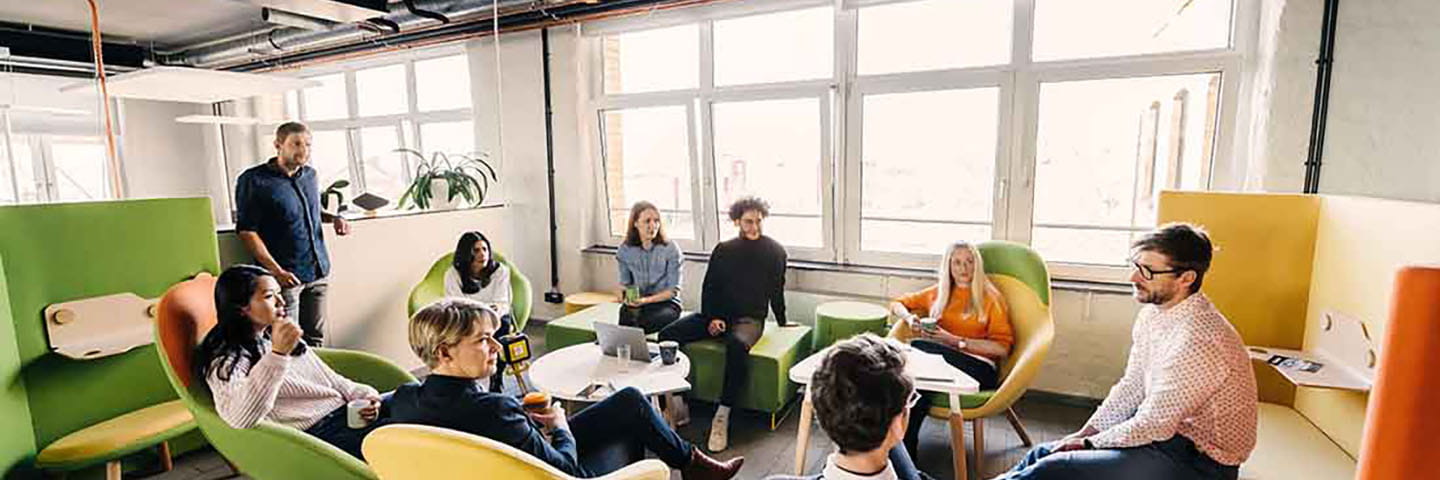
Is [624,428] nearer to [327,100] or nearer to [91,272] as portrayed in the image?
[91,272]

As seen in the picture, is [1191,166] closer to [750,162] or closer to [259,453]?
[750,162]

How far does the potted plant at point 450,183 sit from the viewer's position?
5.07 meters

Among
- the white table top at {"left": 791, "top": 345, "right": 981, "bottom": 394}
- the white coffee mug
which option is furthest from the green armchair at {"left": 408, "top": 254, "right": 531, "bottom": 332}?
the white table top at {"left": 791, "top": 345, "right": 981, "bottom": 394}

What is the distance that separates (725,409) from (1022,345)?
4.76 feet

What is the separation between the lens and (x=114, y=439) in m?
2.45

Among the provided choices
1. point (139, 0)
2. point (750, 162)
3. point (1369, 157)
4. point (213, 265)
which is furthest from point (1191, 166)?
point (139, 0)

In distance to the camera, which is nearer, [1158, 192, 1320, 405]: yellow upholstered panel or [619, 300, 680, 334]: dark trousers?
[1158, 192, 1320, 405]: yellow upholstered panel

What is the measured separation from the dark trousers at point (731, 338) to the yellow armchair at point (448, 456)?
194 centimetres

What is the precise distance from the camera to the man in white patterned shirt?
1.77 meters

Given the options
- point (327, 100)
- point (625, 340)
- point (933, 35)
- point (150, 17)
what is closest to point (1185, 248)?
point (625, 340)

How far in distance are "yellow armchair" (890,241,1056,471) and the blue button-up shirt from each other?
303cm

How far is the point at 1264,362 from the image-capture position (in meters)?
2.46

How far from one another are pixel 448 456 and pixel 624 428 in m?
0.99

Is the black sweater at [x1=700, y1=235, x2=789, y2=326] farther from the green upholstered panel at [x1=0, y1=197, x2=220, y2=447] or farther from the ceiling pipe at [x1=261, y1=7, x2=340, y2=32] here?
the ceiling pipe at [x1=261, y1=7, x2=340, y2=32]
